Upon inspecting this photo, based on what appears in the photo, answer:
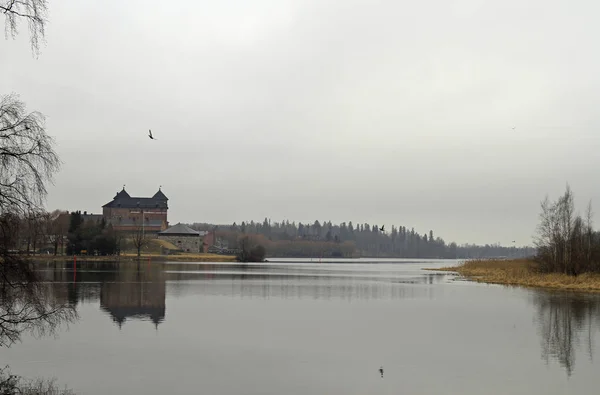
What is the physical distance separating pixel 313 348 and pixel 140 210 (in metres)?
156

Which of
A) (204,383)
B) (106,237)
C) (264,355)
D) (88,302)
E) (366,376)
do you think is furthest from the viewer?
(106,237)

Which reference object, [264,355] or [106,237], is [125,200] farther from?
[264,355]

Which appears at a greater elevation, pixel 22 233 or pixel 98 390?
pixel 22 233

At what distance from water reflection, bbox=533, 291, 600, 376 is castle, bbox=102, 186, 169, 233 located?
136632 millimetres

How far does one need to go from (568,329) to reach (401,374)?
11715 mm

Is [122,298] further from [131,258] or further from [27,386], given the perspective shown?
[131,258]

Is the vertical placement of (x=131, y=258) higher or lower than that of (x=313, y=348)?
lower

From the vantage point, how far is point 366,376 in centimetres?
1537

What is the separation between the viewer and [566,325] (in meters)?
25.3

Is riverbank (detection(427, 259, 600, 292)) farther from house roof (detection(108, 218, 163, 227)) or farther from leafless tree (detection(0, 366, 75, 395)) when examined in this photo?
house roof (detection(108, 218, 163, 227))

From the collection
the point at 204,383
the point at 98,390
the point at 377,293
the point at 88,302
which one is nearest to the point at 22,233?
the point at 98,390

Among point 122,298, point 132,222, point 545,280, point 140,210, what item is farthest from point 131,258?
point 122,298

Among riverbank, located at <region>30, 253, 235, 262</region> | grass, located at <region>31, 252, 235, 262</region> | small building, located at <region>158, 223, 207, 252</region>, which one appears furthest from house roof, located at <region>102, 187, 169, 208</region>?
riverbank, located at <region>30, 253, 235, 262</region>

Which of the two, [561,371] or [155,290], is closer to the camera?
[561,371]
